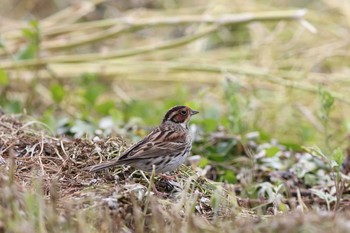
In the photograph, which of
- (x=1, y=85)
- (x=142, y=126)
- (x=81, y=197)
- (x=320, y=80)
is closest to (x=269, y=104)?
(x=320, y=80)

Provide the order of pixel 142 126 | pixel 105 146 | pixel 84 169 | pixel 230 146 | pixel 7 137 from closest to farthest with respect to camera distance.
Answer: pixel 84 169, pixel 105 146, pixel 7 137, pixel 230 146, pixel 142 126

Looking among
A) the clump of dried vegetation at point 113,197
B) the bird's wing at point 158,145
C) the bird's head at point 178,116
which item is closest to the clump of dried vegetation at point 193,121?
the clump of dried vegetation at point 113,197

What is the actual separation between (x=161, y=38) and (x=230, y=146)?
170 inches

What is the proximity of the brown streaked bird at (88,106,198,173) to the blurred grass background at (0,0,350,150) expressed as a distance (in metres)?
1.22

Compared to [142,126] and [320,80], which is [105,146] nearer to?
[142,126]

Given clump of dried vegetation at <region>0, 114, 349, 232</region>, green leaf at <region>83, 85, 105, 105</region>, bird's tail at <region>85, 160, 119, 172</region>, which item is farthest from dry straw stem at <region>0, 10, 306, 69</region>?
bird's tail at <region>85, 160, 119, 172</region>

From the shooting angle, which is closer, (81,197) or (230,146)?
(81,197)

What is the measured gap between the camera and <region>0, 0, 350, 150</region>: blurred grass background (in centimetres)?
726

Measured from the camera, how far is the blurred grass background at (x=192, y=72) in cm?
726

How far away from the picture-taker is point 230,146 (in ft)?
20.7

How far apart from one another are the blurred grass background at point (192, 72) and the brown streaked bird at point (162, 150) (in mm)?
1222

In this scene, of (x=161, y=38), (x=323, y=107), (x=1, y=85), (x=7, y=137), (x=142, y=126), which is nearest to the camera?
(x=7, y=137)

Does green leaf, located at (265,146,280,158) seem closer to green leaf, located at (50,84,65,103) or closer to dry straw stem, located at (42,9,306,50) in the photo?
dry straw stem, located at (42,9,306,50)

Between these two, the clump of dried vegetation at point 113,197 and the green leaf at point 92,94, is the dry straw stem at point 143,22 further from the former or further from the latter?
the clump of dried vegetation at point 113,197
